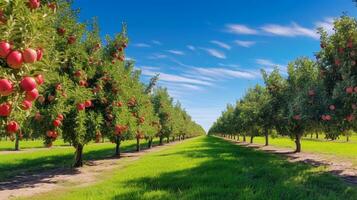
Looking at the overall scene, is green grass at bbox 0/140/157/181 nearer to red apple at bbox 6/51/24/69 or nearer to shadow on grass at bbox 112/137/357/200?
shadow on grass at bbox 112/137/357/200

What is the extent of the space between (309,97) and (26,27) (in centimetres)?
1647

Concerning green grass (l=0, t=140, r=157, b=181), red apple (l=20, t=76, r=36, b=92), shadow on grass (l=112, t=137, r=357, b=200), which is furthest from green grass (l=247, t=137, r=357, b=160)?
red apple (l=20, t=76, r=36, b=92)

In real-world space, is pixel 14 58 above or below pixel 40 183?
above

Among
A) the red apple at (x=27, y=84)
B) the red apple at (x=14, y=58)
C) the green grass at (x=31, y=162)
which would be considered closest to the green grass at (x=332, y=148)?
the green grass at (x=31, y=162)

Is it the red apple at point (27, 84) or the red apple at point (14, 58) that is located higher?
the red apple at point (14, 58)

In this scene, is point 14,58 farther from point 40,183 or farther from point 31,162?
point 31,162

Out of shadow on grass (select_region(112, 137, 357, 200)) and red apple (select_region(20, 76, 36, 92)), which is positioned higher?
red apple (select_region(20, 76, 36, 92))

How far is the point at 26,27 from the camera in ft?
20.2

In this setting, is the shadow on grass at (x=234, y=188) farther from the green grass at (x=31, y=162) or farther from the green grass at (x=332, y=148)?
the green grass at (x=332, y=148)

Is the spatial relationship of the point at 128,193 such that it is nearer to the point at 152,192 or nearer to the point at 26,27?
the point at 152,192

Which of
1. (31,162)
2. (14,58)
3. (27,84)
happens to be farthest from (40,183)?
(14,58)

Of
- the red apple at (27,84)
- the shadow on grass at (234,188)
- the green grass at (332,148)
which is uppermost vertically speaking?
the red apple at (27,84)

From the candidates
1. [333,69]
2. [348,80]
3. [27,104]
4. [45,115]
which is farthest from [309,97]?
[27,104]

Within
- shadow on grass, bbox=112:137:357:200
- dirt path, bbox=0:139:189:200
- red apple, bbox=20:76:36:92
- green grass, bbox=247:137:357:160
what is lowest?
green grass, bbox=247:137:357:160
